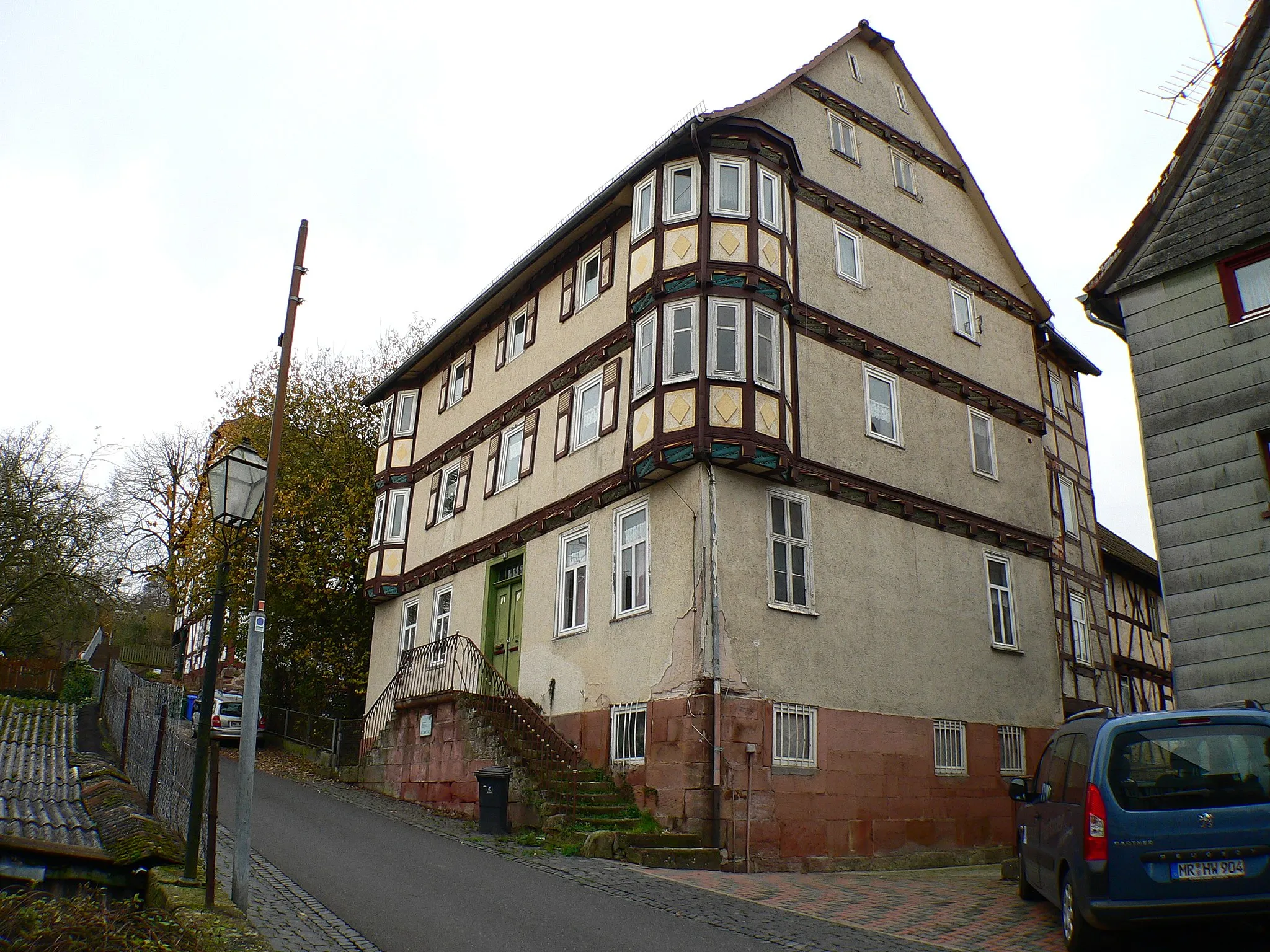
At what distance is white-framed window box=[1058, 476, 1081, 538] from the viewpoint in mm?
22719

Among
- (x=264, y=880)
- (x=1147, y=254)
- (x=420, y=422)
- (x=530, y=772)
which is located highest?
(x=420, y=422)

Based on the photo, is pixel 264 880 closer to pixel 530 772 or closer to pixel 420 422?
pixel 530 772

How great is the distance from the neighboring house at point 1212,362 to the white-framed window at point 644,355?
665 centimetres

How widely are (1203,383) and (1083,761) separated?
7.49 meters

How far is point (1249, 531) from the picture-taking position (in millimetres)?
12289

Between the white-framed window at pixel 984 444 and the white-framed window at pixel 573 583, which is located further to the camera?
the white-framed window at pixel 984 444

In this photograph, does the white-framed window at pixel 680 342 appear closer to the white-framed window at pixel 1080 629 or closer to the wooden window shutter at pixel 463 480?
the wooden window shutter at pixel 463 480

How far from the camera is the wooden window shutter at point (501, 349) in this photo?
919 inches

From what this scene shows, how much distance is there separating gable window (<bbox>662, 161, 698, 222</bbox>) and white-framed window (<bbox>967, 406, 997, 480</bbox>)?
285 inches

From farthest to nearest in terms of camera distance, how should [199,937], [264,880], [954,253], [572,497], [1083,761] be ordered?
[954,253], [572,497], [264,880], [1083,761], [199,937]

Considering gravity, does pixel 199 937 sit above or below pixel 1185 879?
below

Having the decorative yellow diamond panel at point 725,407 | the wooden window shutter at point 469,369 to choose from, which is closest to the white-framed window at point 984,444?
the decorative yellow diamond panel at point 725,407

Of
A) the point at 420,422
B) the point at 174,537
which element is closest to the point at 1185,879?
the point at 420,422

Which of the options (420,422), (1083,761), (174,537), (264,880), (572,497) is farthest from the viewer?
(174,537)
